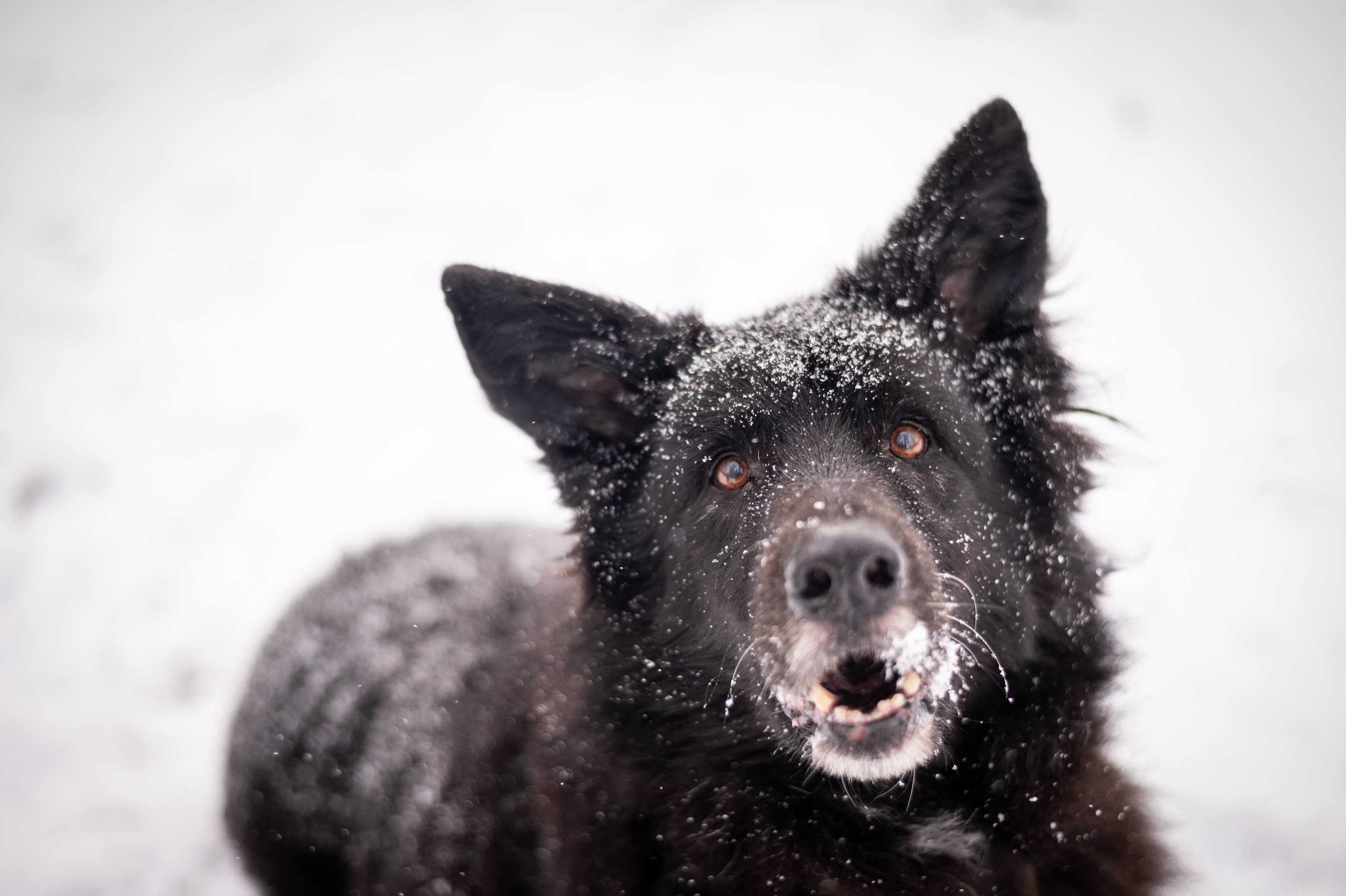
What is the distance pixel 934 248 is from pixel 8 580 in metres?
6.62

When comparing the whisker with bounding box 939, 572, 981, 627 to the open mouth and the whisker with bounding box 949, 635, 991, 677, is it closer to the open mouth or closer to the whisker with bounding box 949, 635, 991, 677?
the whisker with bounding box 949, 635, 991, 677

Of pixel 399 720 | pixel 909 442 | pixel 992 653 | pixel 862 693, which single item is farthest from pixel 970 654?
pixel 399 720

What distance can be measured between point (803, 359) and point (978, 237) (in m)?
0.80

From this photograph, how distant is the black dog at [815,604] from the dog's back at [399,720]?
0.12 feet

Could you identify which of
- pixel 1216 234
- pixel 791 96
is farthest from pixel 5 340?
pixel 1216 234

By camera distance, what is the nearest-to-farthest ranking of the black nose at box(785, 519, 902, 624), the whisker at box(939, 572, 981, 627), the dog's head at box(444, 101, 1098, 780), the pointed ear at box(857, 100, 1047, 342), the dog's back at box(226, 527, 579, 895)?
the black nose at box(785, 519, 902, 624), the dog's head at box(444, 101, 1098, 780), the whisker at box(939, 572, 981, 627), the pointed ear at box(857, 100, 1047, 342), the dog's back at box(226, 527, 579, 895)

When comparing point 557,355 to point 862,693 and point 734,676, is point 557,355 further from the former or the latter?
point 862,693

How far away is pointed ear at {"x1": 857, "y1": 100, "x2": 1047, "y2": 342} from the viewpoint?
279cm

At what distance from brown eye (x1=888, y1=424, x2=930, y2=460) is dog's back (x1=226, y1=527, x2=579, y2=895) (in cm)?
144

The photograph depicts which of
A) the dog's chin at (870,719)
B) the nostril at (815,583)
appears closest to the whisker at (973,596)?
the dog's chin at (870,719)

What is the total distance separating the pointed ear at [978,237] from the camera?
2.79 m

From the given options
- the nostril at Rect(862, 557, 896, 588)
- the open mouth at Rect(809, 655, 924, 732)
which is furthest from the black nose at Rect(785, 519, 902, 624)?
the open mouth at Rect(809, 655, 924, 732)

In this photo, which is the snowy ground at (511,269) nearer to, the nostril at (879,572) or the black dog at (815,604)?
the black dog at (815,604)

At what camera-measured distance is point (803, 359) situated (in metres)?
2.83
